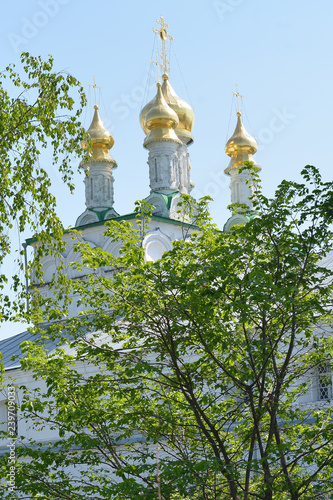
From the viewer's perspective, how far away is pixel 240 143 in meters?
22.4

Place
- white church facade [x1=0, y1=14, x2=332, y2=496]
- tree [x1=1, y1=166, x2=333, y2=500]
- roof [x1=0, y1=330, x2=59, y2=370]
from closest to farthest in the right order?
tree [x1=1, y1=166, x2=333, y2=500], roof [x1=0, y1=330, x2=59, y2=370], white church facade [x1=0, y1=14, x2=332, y2=496]

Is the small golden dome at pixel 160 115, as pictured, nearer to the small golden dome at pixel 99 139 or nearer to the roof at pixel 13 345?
the small golden dome at pixel 99 139

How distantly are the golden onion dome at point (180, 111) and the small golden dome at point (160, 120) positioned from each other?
161cm

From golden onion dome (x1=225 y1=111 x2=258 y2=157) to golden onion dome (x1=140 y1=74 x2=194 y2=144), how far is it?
1092 mm

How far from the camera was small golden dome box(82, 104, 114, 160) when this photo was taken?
2139cm

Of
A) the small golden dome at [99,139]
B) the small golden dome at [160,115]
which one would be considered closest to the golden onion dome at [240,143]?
the small golden dome at [160,115]

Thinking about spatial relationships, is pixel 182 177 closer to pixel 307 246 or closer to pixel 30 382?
pixel 30 382

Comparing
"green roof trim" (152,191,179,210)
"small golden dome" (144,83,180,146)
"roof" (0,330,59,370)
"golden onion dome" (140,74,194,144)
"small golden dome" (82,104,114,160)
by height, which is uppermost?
"golden onion dome" (140,74,194,144)

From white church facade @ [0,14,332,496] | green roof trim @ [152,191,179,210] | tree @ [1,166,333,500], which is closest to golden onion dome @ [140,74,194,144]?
white church facade @ [0,14,332,496]

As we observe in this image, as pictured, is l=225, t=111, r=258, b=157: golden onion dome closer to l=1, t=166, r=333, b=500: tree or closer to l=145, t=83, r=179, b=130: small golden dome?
l=145, t=83, r=179, b=130: small golden dome

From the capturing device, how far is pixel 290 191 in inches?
266

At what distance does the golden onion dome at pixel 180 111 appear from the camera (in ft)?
72.7

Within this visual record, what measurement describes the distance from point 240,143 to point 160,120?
299 centimetres

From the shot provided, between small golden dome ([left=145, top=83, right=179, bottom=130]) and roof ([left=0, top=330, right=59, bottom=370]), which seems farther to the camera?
small golden dome ([left=145, top=83, right=179, bottom=130])
